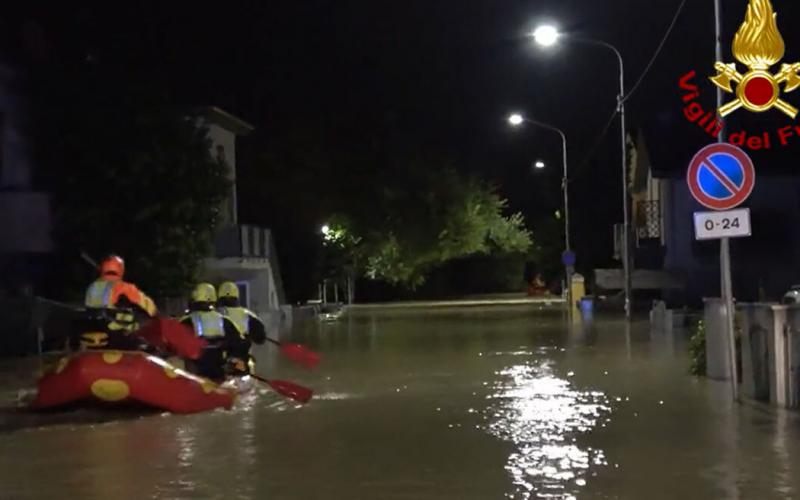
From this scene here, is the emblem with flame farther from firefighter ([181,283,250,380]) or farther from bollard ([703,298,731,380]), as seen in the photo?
firefighter ([181,283,250,380])

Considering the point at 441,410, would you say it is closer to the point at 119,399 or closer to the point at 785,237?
the point at 119,399

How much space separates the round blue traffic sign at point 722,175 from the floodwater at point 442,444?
2.44 meters

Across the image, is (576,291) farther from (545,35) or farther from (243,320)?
(243,320)

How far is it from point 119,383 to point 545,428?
16.1ft

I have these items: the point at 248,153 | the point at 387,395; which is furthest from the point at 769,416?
the point at 248,153

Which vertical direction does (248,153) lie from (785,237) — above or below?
above

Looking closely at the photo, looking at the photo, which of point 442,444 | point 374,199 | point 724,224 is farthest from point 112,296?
point 374,199

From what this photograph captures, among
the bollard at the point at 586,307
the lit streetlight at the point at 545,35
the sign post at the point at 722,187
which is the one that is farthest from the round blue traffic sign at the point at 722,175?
the bollard at the point at 586,307

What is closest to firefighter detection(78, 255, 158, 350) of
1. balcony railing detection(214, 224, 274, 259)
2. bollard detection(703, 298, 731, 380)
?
bollard detection(703, 298, 731, 380)

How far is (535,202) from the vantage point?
270 feet

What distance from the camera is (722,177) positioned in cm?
1390

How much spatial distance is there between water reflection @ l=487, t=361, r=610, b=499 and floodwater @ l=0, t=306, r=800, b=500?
2 cm

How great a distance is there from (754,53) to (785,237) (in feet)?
80.1

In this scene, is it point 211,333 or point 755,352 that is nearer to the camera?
point 755,352
